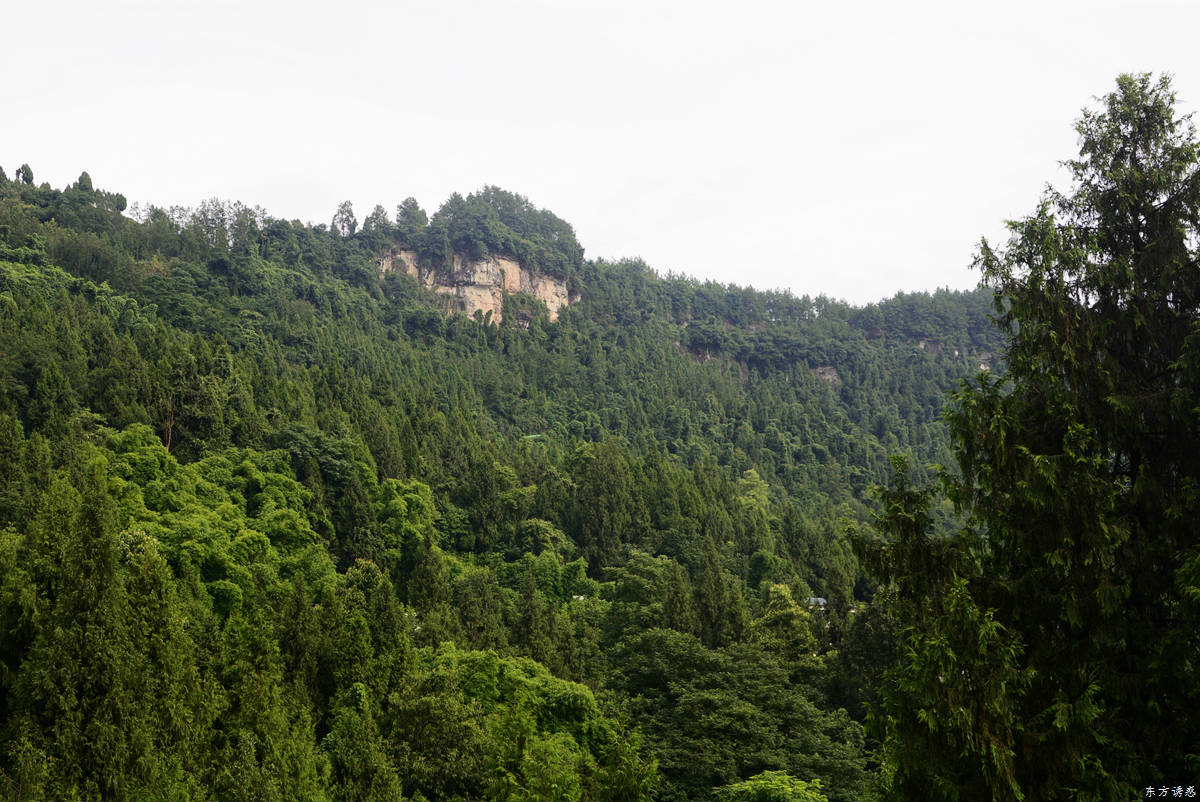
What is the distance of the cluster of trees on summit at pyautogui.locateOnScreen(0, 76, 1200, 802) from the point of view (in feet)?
26.7

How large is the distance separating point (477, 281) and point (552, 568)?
75.4m

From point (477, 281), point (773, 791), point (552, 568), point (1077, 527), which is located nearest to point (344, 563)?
point (552, 568)

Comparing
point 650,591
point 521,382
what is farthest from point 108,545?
point 521,382

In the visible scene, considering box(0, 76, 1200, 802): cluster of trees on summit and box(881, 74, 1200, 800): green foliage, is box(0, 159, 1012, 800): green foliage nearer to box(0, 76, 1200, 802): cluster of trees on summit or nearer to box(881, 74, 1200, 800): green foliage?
box(0, 76, 1200, 802): cluster of trees on summit

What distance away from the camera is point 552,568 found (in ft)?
136

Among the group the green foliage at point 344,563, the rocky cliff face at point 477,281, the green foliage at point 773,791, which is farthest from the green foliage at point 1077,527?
the rocky cliff face at point 477,281

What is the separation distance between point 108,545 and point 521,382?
69301 millimetres

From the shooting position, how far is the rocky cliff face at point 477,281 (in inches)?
4342

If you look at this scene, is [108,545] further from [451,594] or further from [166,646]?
[451,594]

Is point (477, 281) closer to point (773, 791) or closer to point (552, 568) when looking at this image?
point (552, 568)

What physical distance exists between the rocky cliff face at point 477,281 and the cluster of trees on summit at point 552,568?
35953mm

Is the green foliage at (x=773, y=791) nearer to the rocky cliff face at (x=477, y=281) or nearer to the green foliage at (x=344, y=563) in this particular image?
the green foliage at (x=344, y=563)

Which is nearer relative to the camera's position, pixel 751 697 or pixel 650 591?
pixel 751 697

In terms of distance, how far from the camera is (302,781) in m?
16.9
